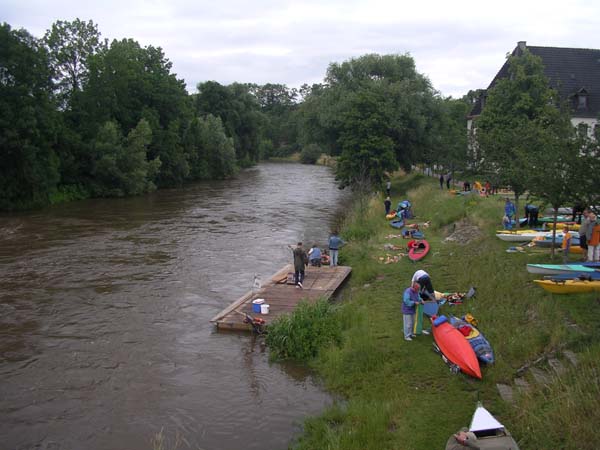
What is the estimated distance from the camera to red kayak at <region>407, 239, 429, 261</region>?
2078cm

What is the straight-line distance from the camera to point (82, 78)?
4919cm

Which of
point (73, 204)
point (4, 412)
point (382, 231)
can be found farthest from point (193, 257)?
point (73, 204)

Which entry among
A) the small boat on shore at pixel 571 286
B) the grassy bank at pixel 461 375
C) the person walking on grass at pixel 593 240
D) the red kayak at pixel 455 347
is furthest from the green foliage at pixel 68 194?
the small boat on shore at pixel 571 286

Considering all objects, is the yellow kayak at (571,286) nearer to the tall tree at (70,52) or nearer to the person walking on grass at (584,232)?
the person walking on grass at (584,232)

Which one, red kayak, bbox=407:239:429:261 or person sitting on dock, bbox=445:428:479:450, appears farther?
red kayak, bbox=407:239:429:261

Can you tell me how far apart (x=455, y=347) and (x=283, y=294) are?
23.5ft

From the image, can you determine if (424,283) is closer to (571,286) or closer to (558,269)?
(571,286)

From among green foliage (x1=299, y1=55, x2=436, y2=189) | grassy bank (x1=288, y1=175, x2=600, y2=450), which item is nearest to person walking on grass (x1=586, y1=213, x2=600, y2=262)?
grassy bank (x1=288, y1=175, x2=600, y2=450)

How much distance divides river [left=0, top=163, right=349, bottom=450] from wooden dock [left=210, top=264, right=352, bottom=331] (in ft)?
1.73

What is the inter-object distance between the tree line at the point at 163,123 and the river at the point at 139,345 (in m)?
9.36

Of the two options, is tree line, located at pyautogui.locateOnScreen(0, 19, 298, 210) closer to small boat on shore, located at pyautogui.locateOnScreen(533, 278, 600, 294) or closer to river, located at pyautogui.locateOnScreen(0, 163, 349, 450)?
river, located at pyautogui.locateOnScreen(0, 163, 349, 450)

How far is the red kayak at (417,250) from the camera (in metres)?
20.8

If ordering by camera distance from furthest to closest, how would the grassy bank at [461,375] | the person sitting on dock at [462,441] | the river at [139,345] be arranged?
the river at [139,345]
the grassy bank at [461,375]
the person sitting on dock at [462,441]

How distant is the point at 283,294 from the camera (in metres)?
17.9
